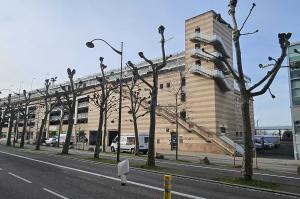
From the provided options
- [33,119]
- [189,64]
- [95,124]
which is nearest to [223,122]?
[189,64]

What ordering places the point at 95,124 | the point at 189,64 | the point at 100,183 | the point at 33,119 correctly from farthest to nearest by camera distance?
1. the point at 33,119
2. the point at 95,124
3. the point at 189,64
4. the point at 100,183

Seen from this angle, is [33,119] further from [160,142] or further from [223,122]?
[223,122]

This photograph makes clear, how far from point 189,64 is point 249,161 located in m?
36.5

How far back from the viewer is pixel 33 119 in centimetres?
9938

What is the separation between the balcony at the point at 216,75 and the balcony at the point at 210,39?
11.2ft

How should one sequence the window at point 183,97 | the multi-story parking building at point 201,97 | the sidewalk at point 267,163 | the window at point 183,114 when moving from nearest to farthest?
the sidewalk at point 267,163
the multi-story parking building at point 201,97
the window at point 183,114
the window at point 183,97

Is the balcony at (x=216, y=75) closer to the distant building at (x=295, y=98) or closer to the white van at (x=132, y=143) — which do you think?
the white van at (x=132, y=143)

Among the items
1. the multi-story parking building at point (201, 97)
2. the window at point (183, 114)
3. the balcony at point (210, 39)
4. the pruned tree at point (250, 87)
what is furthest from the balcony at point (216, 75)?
the pruned tree at point (250, 87)

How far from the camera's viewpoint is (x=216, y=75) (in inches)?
1795

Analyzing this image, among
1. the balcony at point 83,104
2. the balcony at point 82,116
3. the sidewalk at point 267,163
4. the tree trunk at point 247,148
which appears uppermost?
the balcony at point 83,104

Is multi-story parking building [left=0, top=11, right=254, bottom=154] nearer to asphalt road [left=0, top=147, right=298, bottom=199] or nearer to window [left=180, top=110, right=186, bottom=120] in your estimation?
window [left=180, top=110, right=186, bottom=120]

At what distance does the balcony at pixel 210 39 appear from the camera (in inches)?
1815

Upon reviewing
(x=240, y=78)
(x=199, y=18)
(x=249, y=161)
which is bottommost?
(x=249, y=161)

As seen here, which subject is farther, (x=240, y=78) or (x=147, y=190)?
(x=240, y=78)
